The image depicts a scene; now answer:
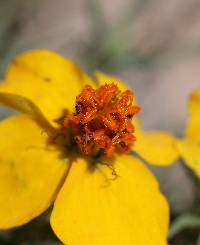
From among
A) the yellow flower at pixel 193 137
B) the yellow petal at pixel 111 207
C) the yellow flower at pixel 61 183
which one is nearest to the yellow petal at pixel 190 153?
the yellow flower at pixel 193 137

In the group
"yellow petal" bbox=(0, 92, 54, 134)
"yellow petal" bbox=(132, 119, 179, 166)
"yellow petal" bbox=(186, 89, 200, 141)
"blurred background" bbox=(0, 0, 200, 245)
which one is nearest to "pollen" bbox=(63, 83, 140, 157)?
"yellow petal" bbox=(0, 92, 54, 134)

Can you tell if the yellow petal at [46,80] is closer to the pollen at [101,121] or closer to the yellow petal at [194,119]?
the pollen at [101,121]

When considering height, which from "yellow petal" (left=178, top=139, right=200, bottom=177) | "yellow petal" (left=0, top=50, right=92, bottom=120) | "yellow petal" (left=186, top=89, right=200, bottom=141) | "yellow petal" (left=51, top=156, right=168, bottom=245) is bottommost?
"yellow petal" (left=51, top=156, right=168, bottom=245)

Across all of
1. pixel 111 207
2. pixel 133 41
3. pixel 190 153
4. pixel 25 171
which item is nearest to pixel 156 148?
pixel 190 153

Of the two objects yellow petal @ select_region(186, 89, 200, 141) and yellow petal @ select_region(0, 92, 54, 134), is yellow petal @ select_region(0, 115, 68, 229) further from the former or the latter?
yellow petal @ select_region(186, 89, 200, 141)

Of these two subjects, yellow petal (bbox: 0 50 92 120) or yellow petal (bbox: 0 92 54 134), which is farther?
yellow petal (bbox: 0 50 92 120)

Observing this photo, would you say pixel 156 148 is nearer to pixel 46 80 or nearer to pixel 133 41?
pixel 46 80
